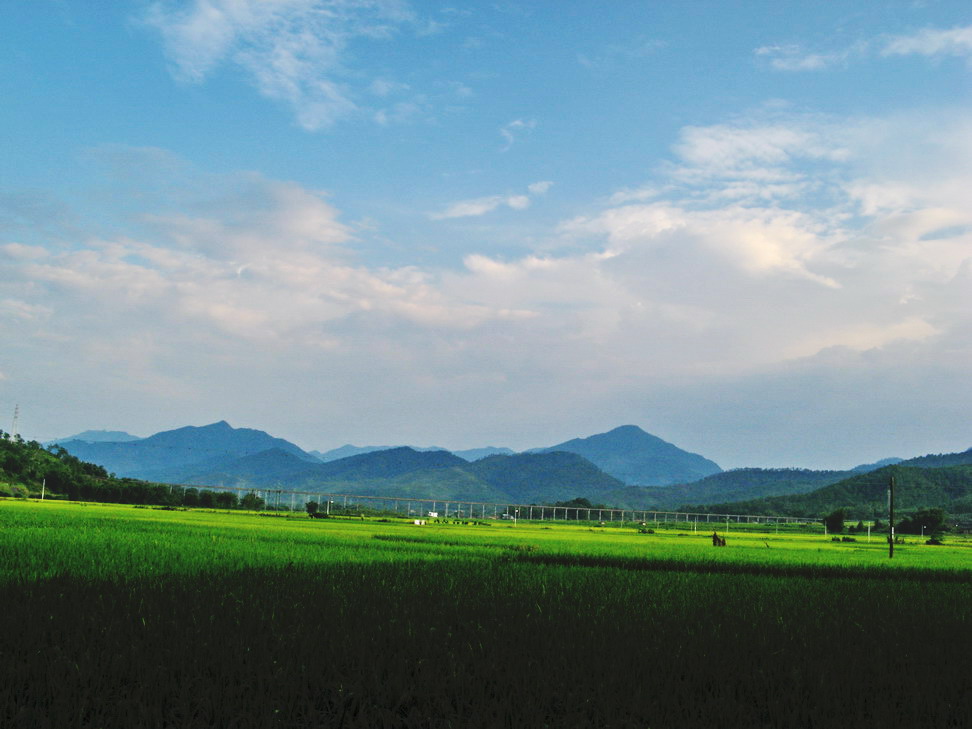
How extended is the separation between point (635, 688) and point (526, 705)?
1.06 metres

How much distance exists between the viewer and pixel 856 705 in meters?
5.55

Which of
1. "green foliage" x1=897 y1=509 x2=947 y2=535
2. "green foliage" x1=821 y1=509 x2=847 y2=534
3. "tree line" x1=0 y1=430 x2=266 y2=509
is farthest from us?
"green foliage" x1=821 y1=509 x2=847 y2=534

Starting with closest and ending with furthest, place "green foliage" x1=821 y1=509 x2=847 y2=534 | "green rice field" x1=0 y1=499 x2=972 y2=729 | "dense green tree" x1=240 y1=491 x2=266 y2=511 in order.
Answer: "green rice field" x1=0 y1=499 x2=972 y2=729 → "green foliage" x1=821 y1=509 x2=847 y2=534 → "dense green tree" x1=240 y1=491 x2=266 y2=511

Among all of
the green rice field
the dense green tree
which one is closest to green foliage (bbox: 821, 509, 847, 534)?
the dense green tree

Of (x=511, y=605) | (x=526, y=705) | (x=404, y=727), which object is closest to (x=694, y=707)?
(x=526, y=705)

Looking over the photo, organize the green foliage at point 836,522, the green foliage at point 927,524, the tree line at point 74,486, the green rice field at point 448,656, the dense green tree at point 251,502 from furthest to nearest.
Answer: the dense green tree at point 251,502 → the green foliage at point 836,522 → the green foliage at point 927,524 → the tree line at point 74,486 → the green rice field at point 448,656

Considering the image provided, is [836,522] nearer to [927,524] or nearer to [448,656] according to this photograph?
[927,524]

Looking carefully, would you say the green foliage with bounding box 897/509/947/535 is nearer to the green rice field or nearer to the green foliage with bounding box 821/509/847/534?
the green foliage with bounding box 821/509/847/534

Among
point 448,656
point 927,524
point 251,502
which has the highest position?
point 448,656

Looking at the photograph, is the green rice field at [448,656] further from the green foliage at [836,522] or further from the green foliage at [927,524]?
the green foliage at [927,524]

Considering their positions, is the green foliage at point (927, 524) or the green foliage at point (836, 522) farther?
the green foliage at point (836, 522)

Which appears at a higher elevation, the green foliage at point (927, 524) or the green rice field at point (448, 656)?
the green rice field at point (448, 656)

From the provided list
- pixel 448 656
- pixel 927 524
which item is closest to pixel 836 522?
pixel 927 524

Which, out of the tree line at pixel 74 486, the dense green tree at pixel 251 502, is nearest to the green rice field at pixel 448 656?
the tree line at pixel 74 486
